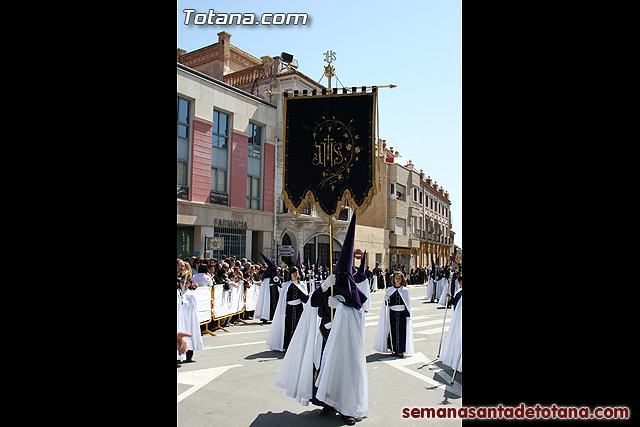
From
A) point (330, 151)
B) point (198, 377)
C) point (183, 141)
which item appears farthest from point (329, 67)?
point (183, 141)

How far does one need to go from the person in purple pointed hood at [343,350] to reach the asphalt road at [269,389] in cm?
25

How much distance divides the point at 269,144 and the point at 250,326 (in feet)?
53.5

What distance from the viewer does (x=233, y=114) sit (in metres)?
24.6

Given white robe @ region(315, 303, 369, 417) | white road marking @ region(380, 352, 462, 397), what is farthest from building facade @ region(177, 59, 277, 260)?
white robe @ region(315, 303, 369, 417)

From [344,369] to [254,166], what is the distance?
72.0ft

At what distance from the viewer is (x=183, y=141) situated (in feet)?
72.8

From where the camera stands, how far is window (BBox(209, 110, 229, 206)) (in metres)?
23.8

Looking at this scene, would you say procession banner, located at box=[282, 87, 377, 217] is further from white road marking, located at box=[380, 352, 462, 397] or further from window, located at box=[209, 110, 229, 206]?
window, located at box=[209, 110, 229, 206]

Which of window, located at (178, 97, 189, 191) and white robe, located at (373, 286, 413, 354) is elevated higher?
window, located at (178, 97, 189, 191)

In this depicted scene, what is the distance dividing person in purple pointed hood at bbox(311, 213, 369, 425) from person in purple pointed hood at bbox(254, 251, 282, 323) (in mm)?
6765
